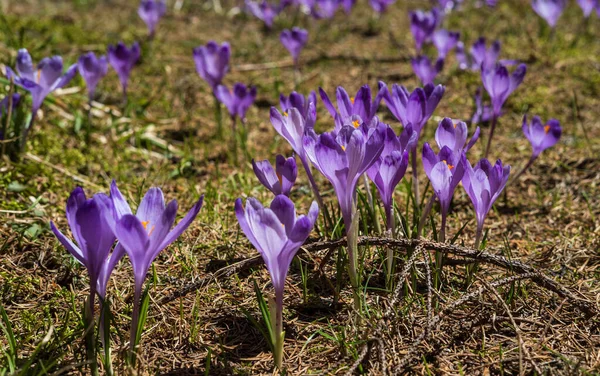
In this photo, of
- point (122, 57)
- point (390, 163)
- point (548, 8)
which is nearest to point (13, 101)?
point (122, 57)

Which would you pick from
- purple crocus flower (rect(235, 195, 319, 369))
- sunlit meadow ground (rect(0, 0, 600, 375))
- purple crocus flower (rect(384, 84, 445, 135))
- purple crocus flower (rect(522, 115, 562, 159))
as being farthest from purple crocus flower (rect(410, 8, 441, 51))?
purple crocus flower (rect(235, 195, 319, 369))

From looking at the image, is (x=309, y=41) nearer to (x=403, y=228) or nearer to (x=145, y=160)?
(x=145, y=160)

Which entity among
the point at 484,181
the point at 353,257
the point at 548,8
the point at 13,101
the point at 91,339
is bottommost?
the point at 91,339

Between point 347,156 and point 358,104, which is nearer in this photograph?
point 347,156

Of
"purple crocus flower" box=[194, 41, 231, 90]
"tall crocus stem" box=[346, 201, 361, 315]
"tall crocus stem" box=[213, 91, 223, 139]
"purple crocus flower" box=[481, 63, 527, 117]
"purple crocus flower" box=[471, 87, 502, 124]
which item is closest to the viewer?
"tall crocus stem" box=[346, 201, 361, 315]

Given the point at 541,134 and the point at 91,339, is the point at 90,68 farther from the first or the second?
the point at 541,134

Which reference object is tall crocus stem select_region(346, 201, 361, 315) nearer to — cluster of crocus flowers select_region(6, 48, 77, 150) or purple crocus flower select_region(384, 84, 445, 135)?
→ purple crocus flower select_region(384, 84, 445, 135)

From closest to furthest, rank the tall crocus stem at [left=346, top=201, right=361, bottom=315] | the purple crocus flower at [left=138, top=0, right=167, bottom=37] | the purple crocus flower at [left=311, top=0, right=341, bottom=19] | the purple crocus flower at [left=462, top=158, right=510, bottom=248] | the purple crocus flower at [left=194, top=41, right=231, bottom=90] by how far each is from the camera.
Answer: the tall crocus stem at [left=346, top=201, right=361, bottom=315]
the purple crocus flower at [left=462, top=158, right=510, bottom=248]
the purple crocus flower at [left=194, top=41, right=231, bottom=90]
the purple crocus flower at [left=138, top=0, right=167, bottom=37]
the purple crocus flower at [left=311, top=0, right=341, bottom=19]
